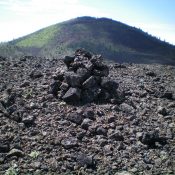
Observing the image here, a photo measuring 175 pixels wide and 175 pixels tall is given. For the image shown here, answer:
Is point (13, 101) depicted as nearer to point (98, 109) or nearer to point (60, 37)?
point (98, 109)

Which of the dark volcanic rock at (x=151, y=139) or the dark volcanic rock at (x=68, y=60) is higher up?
the dark volcanic rock at (x=68, y=60)

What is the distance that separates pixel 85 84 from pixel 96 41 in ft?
278

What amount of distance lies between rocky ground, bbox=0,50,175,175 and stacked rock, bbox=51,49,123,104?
0.04m

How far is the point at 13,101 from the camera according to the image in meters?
13.4

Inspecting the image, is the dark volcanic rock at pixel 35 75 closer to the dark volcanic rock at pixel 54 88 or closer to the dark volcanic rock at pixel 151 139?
the dark volcanic rock at pixel 54 88

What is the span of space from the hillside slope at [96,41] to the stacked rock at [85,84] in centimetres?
6097

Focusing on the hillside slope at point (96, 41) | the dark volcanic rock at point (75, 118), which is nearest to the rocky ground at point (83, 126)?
the dark volcanic rock at point (75, 118)

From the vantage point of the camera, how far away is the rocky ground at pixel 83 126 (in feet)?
32.9

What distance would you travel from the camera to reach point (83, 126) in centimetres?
1179

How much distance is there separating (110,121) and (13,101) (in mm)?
4003

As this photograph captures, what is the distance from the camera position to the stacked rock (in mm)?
13418

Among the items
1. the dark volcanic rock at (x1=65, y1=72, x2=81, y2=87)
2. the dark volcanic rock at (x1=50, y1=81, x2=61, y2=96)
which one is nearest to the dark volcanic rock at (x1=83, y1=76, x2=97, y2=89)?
the dark volcanic rock at (x1=65, y1=72, x2=81, y2=87)

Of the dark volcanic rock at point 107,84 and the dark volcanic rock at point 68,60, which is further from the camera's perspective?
the dark volcanic rock at point 68,60

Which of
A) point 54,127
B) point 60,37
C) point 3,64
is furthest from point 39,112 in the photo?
point 60,37
